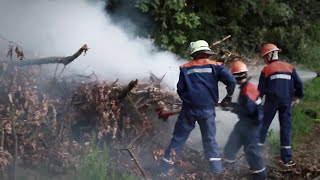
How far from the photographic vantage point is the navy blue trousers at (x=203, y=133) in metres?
5.48

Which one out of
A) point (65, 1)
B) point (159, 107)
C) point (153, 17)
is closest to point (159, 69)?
point (159, 107)

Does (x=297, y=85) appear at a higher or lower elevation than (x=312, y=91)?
higher

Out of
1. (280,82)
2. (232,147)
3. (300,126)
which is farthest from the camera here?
(300,126)

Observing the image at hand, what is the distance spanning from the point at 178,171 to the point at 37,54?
2845 millimetres

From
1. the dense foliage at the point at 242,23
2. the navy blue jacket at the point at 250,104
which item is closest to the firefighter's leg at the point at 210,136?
the navy blue jacket at the point at 250,104

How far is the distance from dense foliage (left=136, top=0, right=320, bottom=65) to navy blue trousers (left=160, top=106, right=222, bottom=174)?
14.6 ft

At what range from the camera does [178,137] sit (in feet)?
18.2

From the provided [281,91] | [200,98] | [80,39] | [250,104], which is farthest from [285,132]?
[80,39]

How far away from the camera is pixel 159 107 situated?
20.2 ft

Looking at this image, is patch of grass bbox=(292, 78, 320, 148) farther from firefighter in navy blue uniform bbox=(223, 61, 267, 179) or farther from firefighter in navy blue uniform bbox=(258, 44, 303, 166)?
firefighter in navy blue uniform bbox=(223, 61, 267, 179)

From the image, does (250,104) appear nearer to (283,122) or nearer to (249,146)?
(249,146)

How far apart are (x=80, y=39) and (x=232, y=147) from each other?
339 centimetres

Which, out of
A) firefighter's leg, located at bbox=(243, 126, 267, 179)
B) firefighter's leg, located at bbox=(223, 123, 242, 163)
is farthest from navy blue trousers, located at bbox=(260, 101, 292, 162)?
firefighter's leg, located at bbox=(243, 126, 267, 179)

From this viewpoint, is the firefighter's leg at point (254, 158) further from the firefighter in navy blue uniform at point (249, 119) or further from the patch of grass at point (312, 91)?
the patch of grass at point (312, 91)
